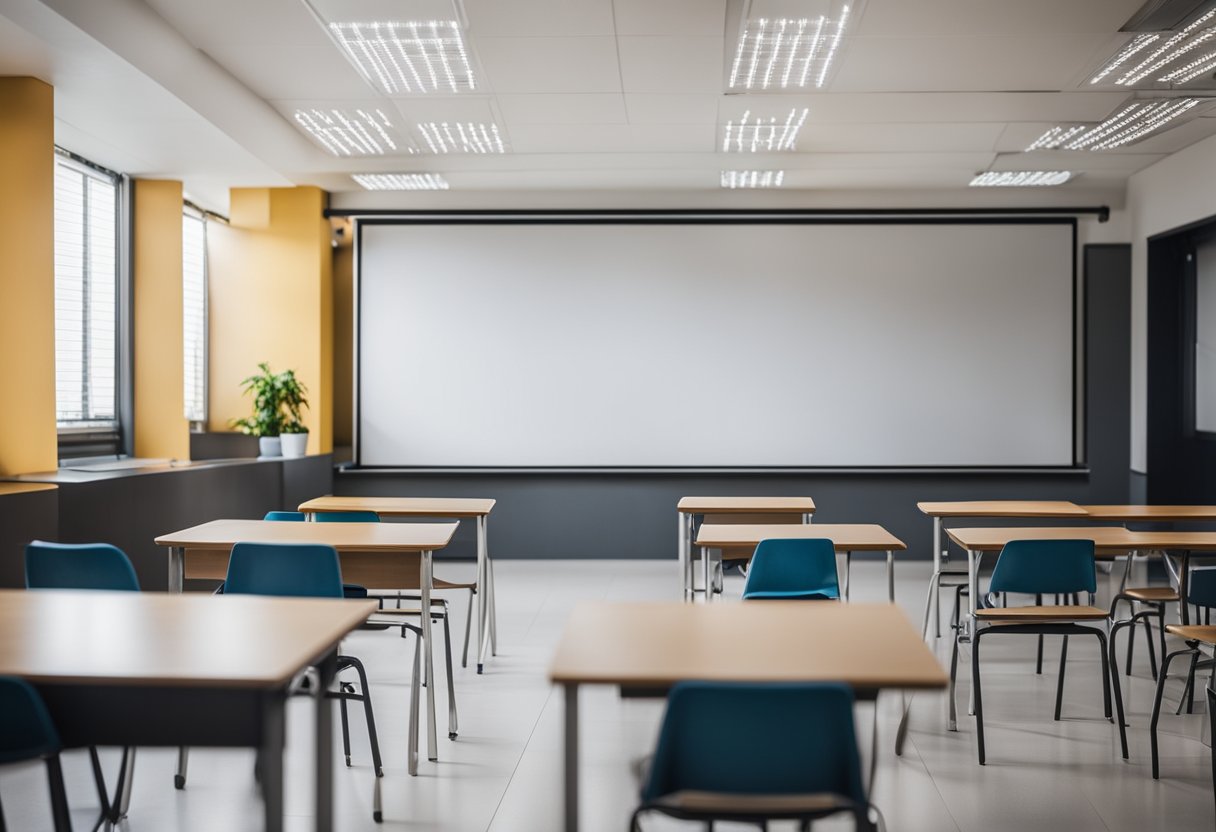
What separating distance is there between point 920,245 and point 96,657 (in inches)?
279

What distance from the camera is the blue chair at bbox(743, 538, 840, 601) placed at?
3812mm

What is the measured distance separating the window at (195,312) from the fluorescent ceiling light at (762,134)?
13.9 feet

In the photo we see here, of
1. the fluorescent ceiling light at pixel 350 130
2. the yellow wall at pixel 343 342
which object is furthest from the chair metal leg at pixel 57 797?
the yellow wall at pixel 343 342

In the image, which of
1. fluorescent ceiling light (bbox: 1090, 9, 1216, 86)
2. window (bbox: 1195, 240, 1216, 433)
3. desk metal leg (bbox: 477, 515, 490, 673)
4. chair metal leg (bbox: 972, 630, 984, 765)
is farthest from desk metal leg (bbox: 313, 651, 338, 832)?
window (bbox: 1195, 240, 1216, 433)

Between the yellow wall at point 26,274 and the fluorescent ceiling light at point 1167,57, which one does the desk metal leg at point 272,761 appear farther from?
the fluorescent ceiling light at point 1167,57

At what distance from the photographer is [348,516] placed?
4.62 m

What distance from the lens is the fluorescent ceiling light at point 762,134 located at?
5.98m

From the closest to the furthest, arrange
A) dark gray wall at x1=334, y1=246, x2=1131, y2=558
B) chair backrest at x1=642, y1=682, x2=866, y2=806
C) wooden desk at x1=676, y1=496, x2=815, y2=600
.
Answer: chair backrest at x1=642, y1=682, x2=866, y2=806
wooden desk at x1=676, y1=496, x2=815, y2=600
dark gray wall at x1=334, y1=246, x2=1131, y2=558

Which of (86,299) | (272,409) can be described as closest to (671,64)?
(272,409)

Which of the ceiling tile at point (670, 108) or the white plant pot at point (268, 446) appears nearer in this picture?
the ceiling tile at point (670, 108)

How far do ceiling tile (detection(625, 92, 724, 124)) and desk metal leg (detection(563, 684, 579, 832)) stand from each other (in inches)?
172

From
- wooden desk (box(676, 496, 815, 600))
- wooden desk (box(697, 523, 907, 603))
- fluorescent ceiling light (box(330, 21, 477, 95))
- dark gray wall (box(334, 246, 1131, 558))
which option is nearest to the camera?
wooden desk (box(697, 523, 907, 603))

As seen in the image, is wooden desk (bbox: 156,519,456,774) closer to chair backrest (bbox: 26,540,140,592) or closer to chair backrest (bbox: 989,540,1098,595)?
chair backrest (bbox: 26,540,140,592)

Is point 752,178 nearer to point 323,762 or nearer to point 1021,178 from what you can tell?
point 1021,178
